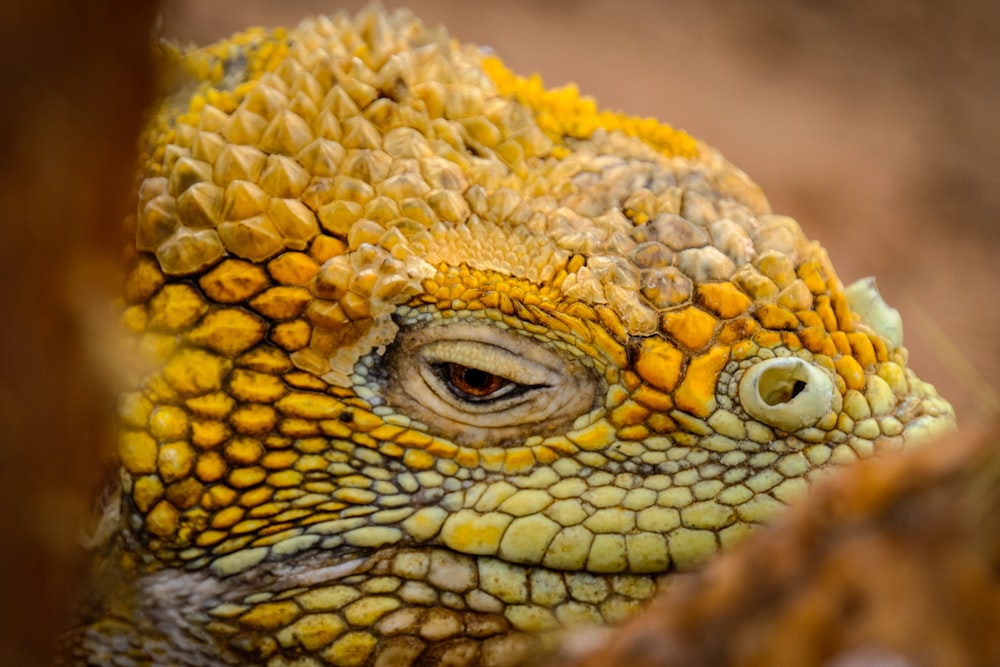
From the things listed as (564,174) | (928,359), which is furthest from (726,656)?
(928,359)

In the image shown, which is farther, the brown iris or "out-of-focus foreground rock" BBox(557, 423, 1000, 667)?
the brown iris

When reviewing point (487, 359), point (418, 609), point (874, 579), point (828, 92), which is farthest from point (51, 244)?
point (828, 92)

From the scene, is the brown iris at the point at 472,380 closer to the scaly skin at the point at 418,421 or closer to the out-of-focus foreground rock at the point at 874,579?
the scaly skin at the point at 418,421

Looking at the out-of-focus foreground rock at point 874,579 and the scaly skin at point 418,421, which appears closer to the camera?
the out-of-focus foreground rock at point 874,579

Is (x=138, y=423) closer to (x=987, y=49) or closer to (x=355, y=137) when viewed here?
(x=355, y=137)

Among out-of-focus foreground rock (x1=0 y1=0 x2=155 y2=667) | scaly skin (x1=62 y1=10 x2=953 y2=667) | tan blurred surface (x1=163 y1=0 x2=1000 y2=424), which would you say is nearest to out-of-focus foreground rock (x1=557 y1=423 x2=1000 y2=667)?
out-of-focus foreground rock (x1=0 y1=0 x2=155 y2=667)

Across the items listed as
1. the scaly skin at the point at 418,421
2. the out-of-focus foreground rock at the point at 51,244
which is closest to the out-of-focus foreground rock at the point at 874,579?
the out-of-focus foreground rock at the point at 51,244

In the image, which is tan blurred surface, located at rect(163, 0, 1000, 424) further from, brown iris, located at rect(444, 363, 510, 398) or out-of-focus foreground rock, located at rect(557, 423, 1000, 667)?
out-of-focus foreground rock, located at rect(557, 423, 1000, 667)
